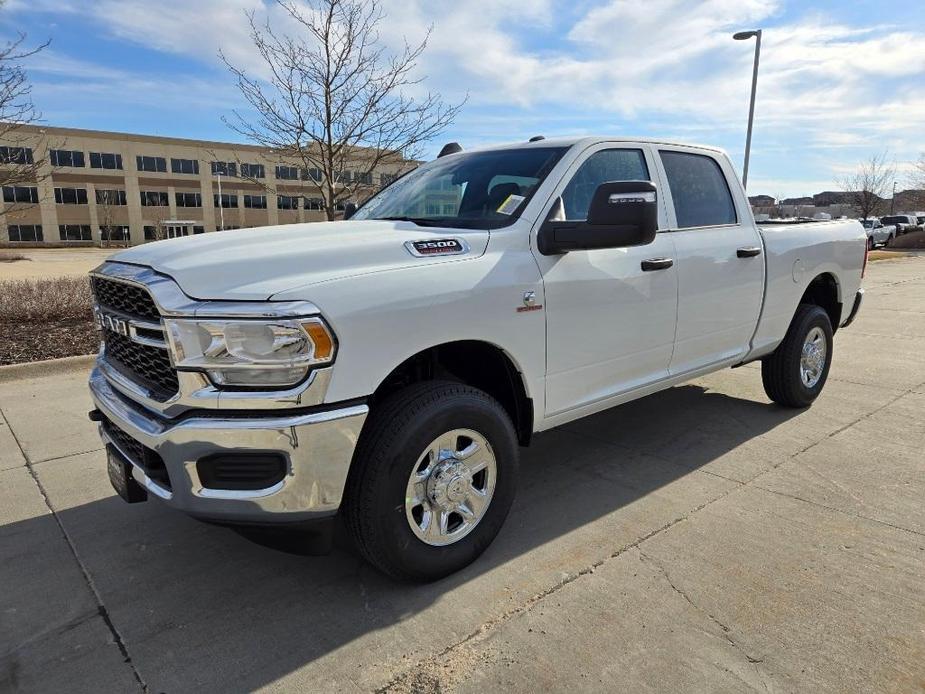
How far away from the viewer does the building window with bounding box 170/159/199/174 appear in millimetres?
70938

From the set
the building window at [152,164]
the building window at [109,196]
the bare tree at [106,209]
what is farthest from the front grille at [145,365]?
the building window at [152,164]

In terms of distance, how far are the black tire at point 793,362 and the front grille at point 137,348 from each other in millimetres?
4390

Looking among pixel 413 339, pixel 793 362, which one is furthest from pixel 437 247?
pixel 793 362

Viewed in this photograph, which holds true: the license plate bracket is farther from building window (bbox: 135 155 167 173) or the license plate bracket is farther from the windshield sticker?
building window (bbox: 135 155 167 173)

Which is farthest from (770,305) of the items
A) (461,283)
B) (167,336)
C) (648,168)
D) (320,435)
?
(167,336)

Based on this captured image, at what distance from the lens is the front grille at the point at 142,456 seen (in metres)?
2.48

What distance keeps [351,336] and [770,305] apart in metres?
3.48

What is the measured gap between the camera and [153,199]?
7050cm

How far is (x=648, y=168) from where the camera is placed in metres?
3.81

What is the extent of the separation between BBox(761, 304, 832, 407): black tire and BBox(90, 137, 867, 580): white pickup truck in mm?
1135

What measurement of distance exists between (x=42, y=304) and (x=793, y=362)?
29.8ft

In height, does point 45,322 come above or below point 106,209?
below

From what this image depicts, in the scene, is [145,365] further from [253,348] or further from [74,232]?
[74,232]

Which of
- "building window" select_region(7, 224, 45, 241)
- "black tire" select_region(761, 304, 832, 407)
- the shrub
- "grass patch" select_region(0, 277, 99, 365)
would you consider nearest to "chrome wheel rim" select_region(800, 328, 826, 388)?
"black tire" select_region(761, 304, 832, 407)
